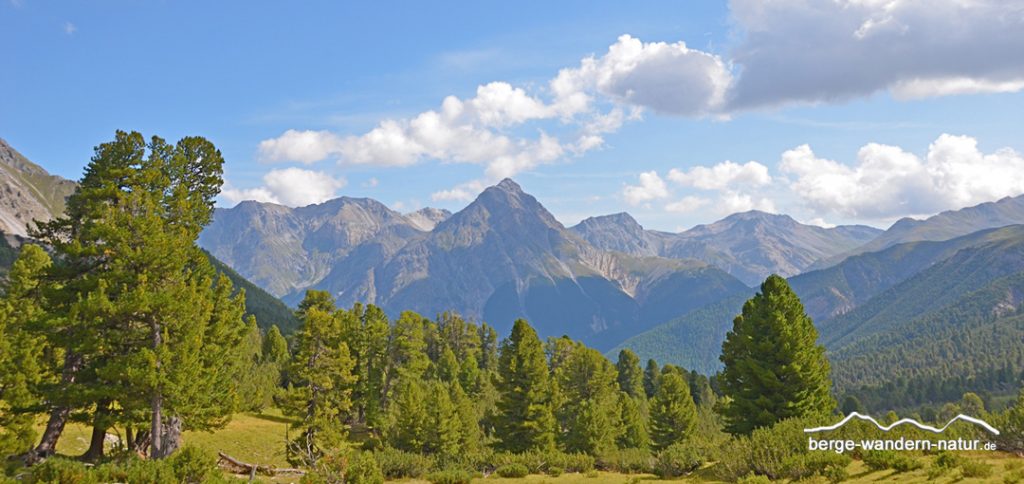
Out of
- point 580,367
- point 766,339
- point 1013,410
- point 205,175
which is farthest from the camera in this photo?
point 580,367

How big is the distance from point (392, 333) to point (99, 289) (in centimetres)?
4635

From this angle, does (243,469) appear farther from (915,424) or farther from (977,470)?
(977,470)

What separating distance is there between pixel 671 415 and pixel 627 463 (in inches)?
1232

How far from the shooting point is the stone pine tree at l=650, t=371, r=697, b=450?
208 ft

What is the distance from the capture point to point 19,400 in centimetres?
2800

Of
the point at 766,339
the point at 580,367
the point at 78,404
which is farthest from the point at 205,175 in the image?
the point at 580,367

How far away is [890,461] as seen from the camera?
19.6 metres

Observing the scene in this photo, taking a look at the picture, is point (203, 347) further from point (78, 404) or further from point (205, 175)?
point (205, 175)

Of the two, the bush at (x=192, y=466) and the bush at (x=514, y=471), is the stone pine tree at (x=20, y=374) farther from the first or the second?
the bush at (x=514, y=471)

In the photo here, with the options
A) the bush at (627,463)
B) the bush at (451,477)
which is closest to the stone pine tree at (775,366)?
the bush at (627,463)

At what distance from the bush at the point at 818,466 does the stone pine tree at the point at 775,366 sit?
1547cm

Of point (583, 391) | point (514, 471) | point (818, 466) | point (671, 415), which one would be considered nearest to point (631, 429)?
point (671, 415)

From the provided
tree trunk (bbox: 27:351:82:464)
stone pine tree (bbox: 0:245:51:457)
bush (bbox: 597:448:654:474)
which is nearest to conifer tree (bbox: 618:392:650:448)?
bush (bbox: 597:448:654:474)

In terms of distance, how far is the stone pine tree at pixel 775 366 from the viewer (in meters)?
36.3
